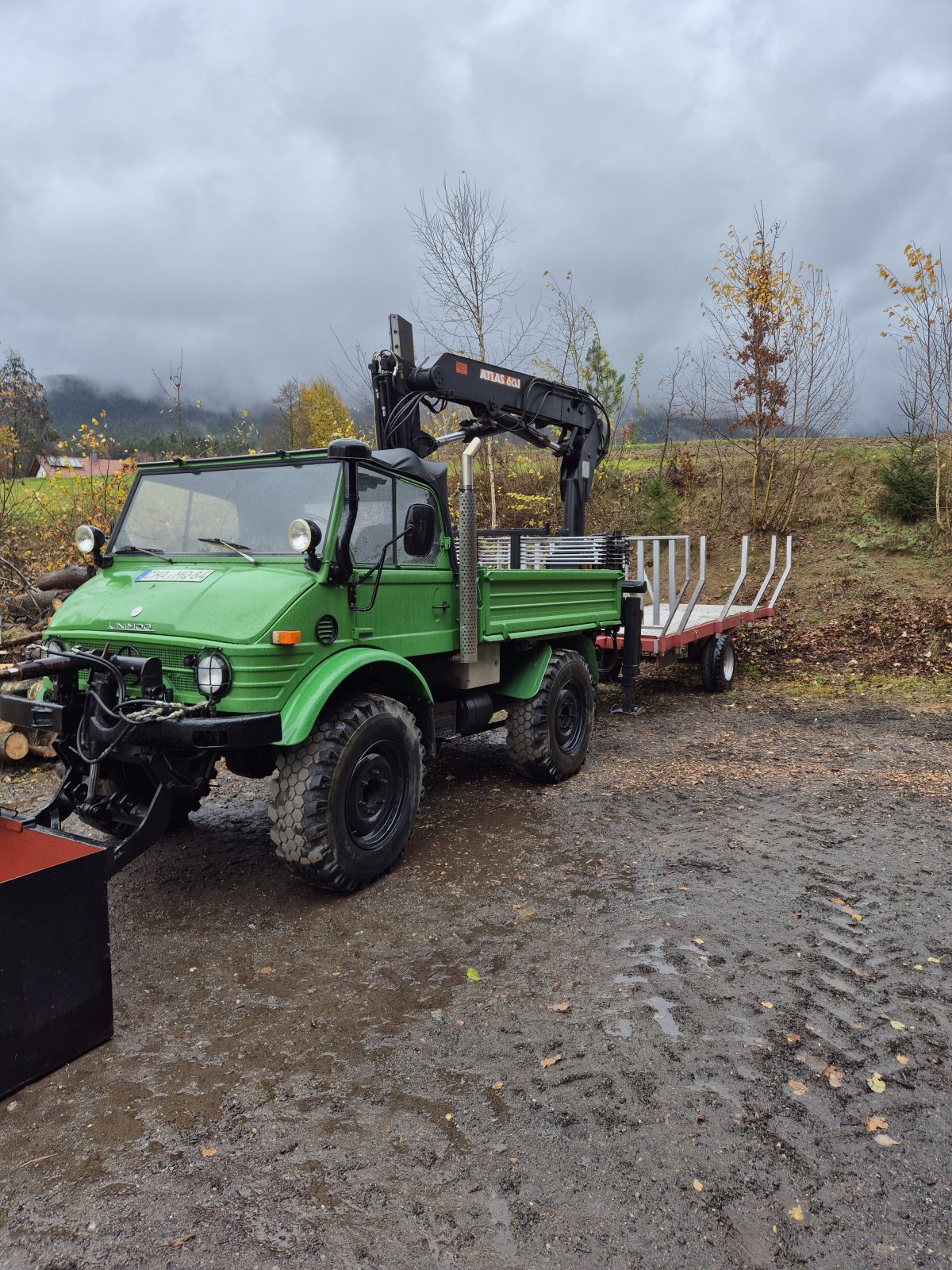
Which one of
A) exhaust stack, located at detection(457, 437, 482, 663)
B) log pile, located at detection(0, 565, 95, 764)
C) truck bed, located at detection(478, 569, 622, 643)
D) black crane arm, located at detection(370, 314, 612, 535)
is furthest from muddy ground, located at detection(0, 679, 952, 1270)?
black crane arm, located at detection(370, 314, 612, 535)

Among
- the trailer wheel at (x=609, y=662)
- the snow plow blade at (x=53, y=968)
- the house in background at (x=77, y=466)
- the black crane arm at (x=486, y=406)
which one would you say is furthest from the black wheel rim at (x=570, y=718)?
the house in background at (x=77, y=466)

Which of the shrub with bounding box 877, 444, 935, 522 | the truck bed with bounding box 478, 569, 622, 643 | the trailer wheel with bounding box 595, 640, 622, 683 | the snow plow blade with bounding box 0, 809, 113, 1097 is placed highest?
the shrub with bounding box 877, 444, 935, 522

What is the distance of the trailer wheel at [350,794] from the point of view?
3.83 metres

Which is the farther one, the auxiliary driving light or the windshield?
the auxiliary driving light

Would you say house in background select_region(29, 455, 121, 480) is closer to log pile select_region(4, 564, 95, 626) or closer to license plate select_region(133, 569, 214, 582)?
log pile select_region(4, 564, 95, 626)

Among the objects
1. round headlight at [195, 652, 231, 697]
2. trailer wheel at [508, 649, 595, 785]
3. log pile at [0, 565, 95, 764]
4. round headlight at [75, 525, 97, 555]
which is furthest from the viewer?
log pile at [0, 565, 95, 764]

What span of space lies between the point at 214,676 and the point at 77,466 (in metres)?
9.12

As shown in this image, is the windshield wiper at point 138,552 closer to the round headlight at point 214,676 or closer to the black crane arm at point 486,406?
the round headlight at point 214,676

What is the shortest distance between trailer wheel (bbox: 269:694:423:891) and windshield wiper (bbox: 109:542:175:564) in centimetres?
140

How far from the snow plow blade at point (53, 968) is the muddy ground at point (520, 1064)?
0.35 ft

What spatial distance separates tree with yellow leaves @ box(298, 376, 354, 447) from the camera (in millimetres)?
26031

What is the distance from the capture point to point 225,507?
4.52 metres

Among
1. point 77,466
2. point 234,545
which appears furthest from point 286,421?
point 234,545

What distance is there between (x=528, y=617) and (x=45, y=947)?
3.75m
